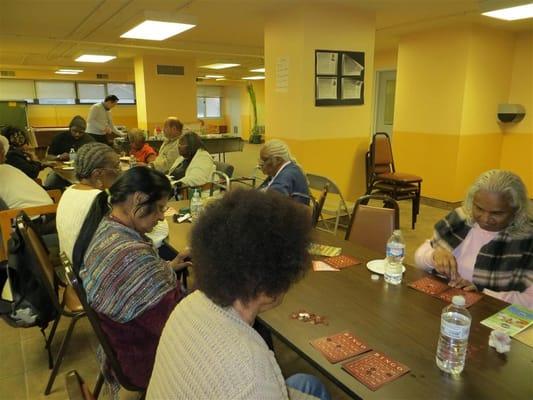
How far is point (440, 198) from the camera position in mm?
5766

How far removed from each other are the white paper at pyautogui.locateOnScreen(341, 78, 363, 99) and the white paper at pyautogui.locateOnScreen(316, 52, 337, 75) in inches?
8.4

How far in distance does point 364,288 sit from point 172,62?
25.7 feet

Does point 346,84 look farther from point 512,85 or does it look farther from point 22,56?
point 22,56

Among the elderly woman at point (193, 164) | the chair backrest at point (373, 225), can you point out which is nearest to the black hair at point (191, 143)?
the elderly woman at point (193, 164)

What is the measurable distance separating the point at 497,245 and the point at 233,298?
130cm

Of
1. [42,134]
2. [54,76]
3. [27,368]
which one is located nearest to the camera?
[27,368]

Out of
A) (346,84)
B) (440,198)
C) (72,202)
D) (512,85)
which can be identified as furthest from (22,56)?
(512,85)

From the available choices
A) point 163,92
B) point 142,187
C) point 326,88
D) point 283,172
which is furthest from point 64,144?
point 142,187

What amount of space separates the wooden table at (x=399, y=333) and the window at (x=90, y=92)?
13.0m

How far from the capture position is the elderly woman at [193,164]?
151 inches

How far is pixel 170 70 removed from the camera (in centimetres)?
830

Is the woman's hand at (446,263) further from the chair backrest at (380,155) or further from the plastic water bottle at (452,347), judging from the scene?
the chair backrest at (380,155)

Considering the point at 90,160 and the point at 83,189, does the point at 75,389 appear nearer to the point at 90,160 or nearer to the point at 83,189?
the point at 83,189

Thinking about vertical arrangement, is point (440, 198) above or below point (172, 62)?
below
